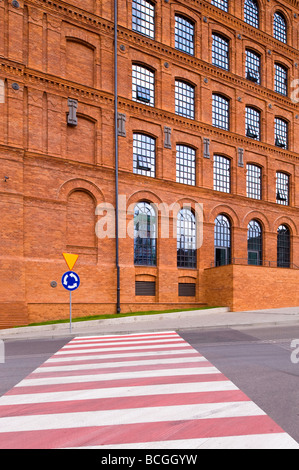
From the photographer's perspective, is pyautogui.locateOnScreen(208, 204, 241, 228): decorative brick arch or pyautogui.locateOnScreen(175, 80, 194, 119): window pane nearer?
pyautogui.locateOnScreen(175, 80, 194, 119): window pane

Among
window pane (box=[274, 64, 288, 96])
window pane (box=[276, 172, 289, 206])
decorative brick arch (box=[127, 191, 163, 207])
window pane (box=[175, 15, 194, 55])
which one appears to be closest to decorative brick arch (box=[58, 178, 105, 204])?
decorative brick arch (box=[127, 191, 163, 207])

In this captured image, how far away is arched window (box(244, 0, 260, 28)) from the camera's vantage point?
1110 inches

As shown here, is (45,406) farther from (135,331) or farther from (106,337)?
(135,331)

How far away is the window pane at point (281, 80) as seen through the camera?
29697 millimetres

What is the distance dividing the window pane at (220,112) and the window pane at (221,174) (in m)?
2.29

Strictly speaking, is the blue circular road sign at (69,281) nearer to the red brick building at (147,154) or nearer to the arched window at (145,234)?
the red brick building at (147,154)

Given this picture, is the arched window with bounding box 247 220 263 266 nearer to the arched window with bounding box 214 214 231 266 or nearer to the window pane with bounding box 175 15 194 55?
the arched window with bounding box 214 214 231 266

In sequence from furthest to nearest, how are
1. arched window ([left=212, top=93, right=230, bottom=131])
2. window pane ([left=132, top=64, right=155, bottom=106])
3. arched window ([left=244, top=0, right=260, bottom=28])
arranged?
1. arched window ([left=244, top=0, right=260, bottom=28])
2. arched window ([left=212, top=93, right=230, bottom=131])
3. window pane ([left=132, top=64, right=155, bottom=106])

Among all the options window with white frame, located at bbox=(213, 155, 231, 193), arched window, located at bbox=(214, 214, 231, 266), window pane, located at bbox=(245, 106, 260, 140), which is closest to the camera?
arched window, located at bbox=(214, 214, 231, 266)

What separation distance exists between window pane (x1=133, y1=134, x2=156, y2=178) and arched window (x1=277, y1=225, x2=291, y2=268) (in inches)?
451

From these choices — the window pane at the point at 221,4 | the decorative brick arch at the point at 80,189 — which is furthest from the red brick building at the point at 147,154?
the window pane at the point at 221,4

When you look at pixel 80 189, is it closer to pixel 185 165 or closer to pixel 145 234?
pixel 145 234

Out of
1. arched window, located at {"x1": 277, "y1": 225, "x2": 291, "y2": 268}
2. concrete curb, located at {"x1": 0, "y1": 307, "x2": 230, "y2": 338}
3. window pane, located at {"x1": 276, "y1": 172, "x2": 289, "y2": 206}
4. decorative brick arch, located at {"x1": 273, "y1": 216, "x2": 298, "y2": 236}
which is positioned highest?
window pane, located at {"x1": 276, "y1": 172, "x2": 289, "y2": 206}

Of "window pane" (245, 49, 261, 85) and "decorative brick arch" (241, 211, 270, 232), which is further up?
"window pane" (245, 49, 261, 85)
